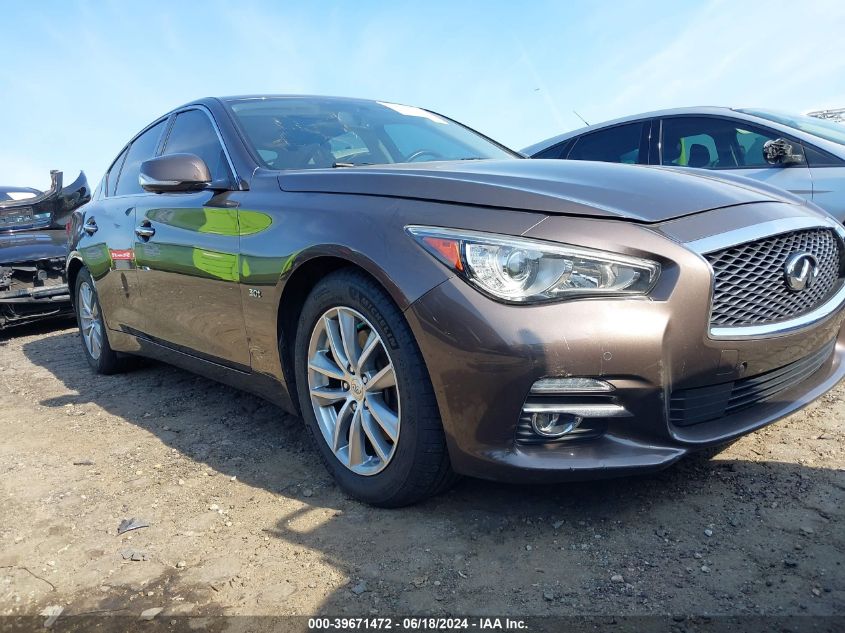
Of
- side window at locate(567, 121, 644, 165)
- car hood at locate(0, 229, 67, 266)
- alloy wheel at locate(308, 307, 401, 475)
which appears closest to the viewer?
alloy wheel at locate(308, 307, 401, 475)

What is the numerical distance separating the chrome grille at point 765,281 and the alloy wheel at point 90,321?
13.1 ft

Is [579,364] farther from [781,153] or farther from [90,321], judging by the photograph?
[90,321]

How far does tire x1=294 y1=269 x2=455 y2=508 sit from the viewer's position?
7.14ft

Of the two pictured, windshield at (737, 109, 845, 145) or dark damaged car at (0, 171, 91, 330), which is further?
dark damaged car at (0, 171, 91, 330)

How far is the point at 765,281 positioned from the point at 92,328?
4321mm

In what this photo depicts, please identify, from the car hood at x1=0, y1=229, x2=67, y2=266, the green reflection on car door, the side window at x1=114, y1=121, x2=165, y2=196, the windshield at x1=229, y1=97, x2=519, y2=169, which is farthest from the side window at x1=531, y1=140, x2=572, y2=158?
the car hood at x1=0, y1=229, x2=67, y2=266

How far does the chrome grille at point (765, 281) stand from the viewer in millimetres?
2076

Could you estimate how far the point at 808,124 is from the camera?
5305 millimetres

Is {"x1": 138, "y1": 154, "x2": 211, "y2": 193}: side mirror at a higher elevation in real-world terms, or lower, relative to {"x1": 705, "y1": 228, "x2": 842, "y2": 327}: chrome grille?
higher

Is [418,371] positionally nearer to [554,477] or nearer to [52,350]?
[554,477]

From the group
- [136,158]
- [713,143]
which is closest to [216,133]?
[136,158]

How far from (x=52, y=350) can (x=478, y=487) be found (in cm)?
497

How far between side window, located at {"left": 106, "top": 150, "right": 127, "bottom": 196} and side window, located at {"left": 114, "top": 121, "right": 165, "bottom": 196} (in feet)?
0.24

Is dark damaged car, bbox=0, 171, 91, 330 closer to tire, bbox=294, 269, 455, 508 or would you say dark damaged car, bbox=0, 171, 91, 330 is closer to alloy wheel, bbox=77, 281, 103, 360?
alloy wheel, bbox=77, 281, 103, 360
